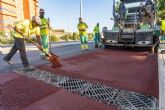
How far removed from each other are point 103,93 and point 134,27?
7.12 meters

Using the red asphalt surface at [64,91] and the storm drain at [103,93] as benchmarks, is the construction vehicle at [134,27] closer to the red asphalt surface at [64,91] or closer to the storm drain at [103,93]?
the red asphalt surface at [64,91]

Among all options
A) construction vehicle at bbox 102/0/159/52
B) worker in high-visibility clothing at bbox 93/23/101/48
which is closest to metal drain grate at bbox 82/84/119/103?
construction vehicle at bbox 102/0/159/52

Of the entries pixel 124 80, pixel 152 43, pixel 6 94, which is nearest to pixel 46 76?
pixel 6 94

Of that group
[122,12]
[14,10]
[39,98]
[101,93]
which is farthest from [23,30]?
[14,10]

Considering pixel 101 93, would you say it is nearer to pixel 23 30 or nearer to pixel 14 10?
pixel 23 30

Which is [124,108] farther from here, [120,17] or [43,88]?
[120,17]

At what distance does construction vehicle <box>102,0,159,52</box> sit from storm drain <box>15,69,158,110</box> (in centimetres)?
590

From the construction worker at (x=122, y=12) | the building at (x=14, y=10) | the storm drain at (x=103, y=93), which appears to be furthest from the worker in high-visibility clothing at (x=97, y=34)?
the building at (x=14, y=10)

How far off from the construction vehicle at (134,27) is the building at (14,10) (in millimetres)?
15261

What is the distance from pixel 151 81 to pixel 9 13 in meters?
23.2

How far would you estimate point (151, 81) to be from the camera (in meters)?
4.55

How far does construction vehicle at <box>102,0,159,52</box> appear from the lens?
971cm

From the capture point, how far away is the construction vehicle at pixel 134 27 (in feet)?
31.8

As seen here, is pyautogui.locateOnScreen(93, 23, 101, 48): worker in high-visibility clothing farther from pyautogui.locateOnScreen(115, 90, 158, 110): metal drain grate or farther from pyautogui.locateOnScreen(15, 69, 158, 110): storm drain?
pyautogui.locateOnScreen(115, 90, 158, 110): metal drain grate
